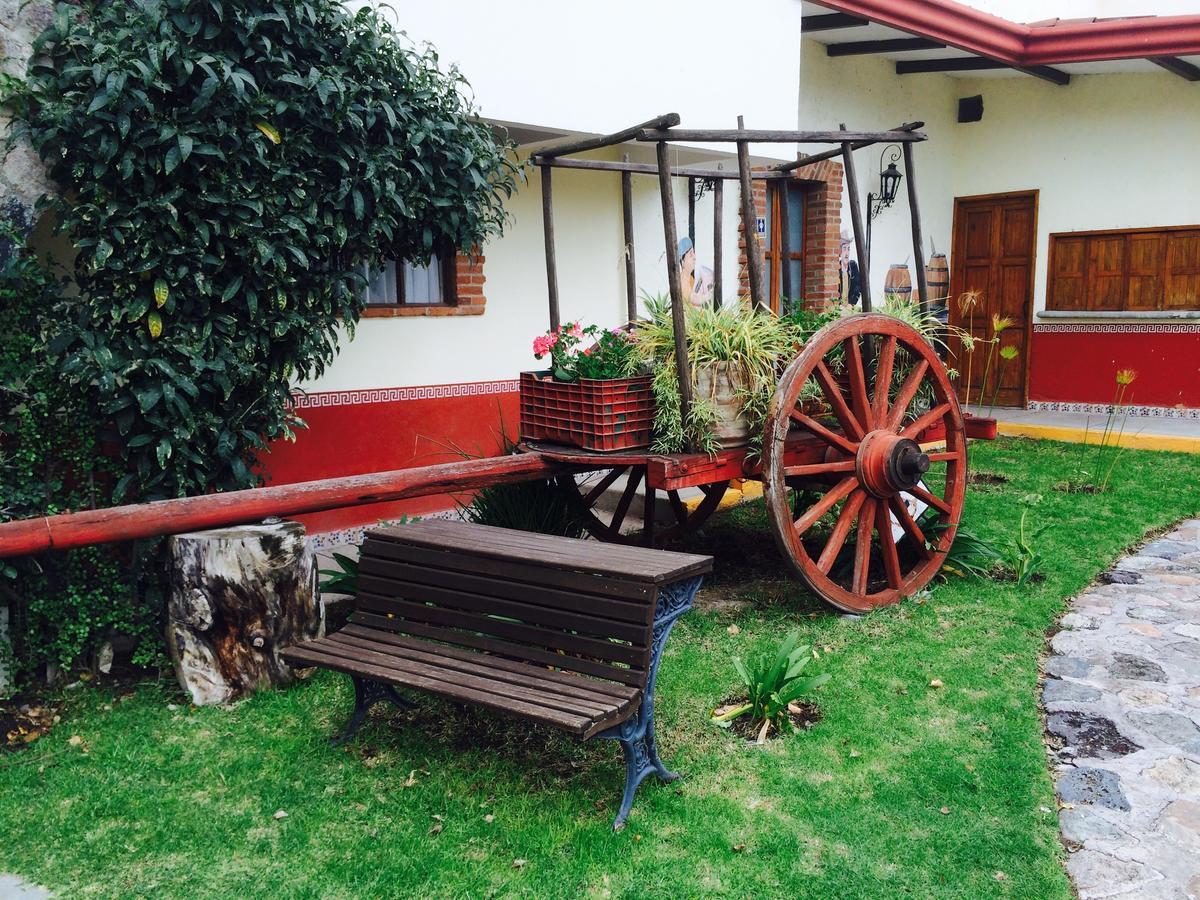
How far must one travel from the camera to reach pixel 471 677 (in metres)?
3.07

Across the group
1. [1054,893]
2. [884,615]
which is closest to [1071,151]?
[884,615]

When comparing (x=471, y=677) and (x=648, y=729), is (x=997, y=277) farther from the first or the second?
(x=471, y=677)

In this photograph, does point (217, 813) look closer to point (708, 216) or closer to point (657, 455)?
point (657, 455)

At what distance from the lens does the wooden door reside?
11.0 m

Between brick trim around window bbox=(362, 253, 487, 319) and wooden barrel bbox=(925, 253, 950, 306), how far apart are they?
618cm

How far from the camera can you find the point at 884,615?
4.71 metres

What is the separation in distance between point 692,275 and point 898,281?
3256 mm

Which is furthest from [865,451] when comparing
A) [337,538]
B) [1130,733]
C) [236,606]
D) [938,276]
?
[938,276]

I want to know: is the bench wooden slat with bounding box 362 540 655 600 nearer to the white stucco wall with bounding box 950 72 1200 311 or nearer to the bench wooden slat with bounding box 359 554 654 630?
the bench wooden slat with bounding box 359 554 654 630

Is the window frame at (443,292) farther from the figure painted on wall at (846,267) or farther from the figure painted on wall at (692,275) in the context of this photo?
the figure painted on wall at (846,267)

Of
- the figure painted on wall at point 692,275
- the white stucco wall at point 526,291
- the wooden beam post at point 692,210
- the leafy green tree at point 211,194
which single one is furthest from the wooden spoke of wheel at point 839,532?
the wooden beam post at point 692,210

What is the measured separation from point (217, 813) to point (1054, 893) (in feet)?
8.05

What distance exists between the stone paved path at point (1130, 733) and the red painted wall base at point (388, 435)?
3537 millimetres

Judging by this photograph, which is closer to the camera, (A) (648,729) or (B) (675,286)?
(A) (648,729)
